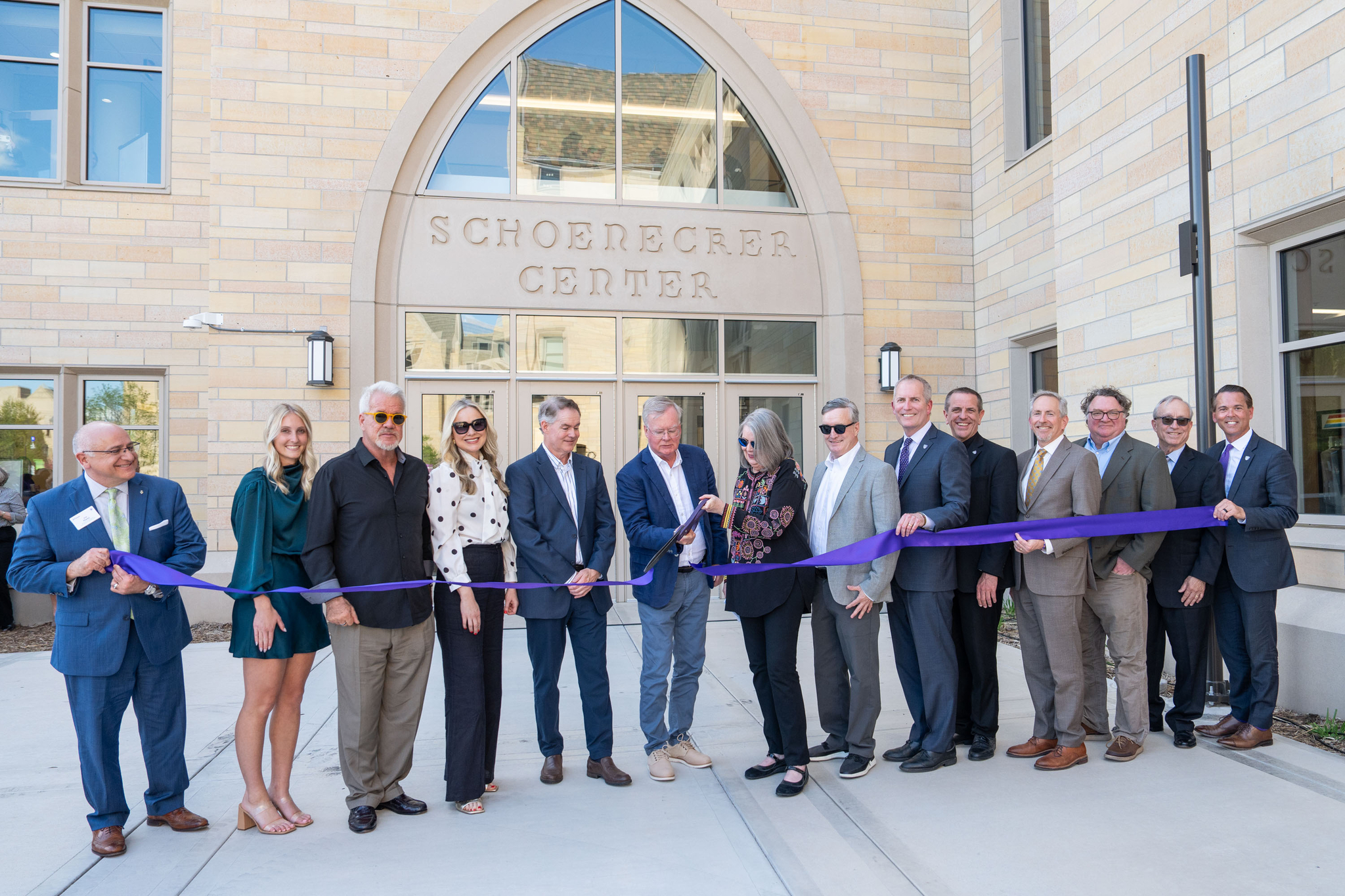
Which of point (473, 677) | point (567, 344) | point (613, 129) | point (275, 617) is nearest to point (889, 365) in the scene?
point (567, 344)

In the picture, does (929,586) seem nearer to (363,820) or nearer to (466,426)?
(466,426)

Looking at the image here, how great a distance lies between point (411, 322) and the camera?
29.5 feet

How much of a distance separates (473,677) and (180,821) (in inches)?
52.8

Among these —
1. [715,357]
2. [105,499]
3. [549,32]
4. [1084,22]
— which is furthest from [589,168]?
[105,499]

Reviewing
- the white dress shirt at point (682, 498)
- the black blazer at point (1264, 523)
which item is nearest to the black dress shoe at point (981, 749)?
the black blazer at point (1264, 523)

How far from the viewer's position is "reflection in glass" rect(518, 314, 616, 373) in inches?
361

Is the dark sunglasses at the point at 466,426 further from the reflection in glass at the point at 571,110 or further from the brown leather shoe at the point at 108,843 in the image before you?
the reflection in glass at the point at 571,110

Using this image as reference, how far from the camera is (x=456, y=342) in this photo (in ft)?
29.7

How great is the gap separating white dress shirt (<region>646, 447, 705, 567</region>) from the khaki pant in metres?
1.33

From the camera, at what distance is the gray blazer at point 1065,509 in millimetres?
4465

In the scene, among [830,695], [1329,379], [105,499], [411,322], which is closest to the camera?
[105,499]

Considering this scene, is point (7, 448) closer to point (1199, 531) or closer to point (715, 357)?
point (715, 357)

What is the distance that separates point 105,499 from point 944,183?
346 inches

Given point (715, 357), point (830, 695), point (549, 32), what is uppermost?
point (549, 32)
